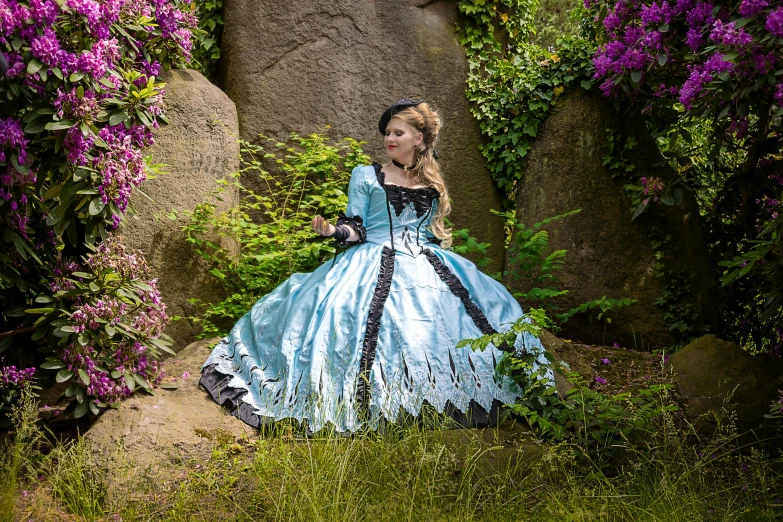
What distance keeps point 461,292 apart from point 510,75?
2614 mm

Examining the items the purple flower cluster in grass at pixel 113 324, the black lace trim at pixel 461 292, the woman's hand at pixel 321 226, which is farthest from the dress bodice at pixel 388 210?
the purple flower cluster in grass at pixel 113 324

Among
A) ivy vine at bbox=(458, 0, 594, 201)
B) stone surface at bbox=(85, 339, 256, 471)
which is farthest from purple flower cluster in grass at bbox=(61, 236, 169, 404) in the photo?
ivy vine at bbox=(458, 0, 594, 201)

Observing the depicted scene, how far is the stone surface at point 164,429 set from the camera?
321 cm

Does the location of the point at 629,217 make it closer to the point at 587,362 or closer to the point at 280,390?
the point at 587,362

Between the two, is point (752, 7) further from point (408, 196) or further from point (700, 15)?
point (408, 196)

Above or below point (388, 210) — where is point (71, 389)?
below

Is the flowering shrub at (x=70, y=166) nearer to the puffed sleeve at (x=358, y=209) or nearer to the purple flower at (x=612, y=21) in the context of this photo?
the puffed sleeve at (x=358, y=209)

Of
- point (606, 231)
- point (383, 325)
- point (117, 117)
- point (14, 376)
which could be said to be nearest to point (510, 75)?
point (606, 231)

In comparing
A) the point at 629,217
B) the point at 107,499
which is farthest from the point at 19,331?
the point at 629,217

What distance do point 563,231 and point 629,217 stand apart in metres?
0.47

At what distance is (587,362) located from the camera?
478cm

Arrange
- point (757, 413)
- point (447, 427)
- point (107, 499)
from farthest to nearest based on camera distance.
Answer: point (757, 413)
point (447, 427)
point (107, 499)

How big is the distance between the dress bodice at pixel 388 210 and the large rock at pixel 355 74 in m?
1.60

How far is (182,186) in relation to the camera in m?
4.99
